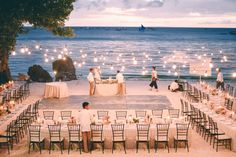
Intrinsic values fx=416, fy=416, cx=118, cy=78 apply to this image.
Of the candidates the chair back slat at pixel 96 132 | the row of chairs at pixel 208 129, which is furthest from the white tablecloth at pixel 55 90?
the chair back slat at pixel 96 132

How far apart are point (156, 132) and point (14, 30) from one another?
10.2m

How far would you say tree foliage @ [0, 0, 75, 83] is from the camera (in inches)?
779

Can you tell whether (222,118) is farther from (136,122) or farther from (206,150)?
(136,122)

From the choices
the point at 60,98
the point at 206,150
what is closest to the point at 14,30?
the point at 60,98

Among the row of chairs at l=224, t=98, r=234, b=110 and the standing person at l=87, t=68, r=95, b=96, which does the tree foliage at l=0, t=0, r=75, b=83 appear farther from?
the row of chairs at l=224, t=98, r=234, b=110

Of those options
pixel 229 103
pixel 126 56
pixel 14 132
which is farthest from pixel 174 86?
pixel 126 56

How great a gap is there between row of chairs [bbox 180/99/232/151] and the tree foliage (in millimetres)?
9242

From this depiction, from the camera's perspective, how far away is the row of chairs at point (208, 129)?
13.5m

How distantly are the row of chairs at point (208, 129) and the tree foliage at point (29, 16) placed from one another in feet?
30.3

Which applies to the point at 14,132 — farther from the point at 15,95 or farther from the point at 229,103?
the point at 229,103

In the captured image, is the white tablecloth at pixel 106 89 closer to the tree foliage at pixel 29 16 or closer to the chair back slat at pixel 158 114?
the tree foliage at pixel 29 16

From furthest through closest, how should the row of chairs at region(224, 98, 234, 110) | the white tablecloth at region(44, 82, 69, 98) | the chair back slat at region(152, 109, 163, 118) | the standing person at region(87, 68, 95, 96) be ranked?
1. the standing person at region(87, 68, 95, 96)
2. the white tablecloth at region(44, 82, 69, 98)
3. the row of chairs at region(224, 98, 234, 110)
4. the chair back slat at region(152, 109, 163, 118)

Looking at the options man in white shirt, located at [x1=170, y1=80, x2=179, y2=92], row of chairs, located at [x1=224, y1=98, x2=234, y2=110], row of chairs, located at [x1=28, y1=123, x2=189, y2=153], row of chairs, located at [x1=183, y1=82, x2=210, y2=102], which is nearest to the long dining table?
row of chairs, located at [x1=224, y1=98, x2=234, y2=110]

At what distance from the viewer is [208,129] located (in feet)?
46.0
